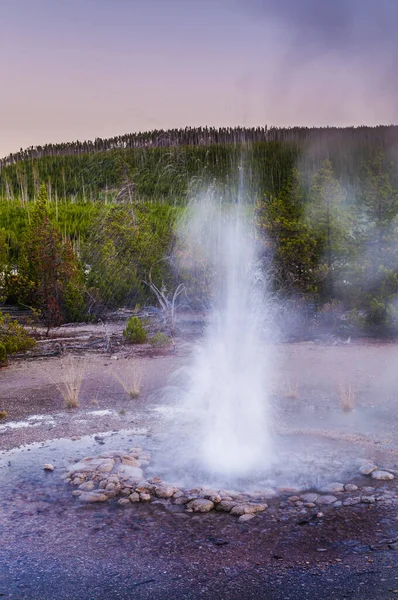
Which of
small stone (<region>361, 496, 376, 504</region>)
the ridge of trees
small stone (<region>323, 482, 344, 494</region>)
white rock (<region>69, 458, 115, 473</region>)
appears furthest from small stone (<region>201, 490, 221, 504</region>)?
the ridge of trees

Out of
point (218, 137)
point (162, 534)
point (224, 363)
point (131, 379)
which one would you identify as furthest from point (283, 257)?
point (218, 137)

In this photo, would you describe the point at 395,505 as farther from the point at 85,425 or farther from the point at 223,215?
the point at 223,215

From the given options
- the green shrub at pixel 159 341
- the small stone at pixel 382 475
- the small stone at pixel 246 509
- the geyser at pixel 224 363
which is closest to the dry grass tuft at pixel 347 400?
the geyser at pixel 224 363

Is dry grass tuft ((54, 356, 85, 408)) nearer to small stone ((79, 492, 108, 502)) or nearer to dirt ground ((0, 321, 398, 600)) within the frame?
dirt ground ((0, 321, 398, 600))

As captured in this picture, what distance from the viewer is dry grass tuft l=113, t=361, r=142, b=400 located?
1325 cm

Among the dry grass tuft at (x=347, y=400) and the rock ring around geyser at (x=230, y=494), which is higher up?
the dry grass tuft at (x=347, y=400)

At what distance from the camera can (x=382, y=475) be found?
8500 millimetres

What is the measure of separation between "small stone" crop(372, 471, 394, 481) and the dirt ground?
0.25 m

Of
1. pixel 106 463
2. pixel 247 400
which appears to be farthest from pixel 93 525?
pixel 247 400

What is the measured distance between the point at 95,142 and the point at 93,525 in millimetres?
73894

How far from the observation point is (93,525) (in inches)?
290

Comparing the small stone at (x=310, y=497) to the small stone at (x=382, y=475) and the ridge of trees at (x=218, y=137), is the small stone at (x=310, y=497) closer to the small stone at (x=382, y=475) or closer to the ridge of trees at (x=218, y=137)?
the small stone at (x=382, y=475)

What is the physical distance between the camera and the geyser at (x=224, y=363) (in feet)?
31.8

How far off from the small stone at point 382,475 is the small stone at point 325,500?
0.95 metres
